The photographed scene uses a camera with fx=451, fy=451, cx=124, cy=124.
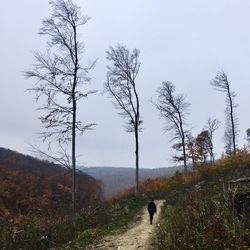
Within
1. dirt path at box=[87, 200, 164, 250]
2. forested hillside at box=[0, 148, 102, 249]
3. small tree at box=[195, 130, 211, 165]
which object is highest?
small tree at box=[195, 130, 211, 165]

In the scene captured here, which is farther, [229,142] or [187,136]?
[229,142]

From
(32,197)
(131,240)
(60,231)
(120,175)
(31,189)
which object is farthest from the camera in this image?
(120,175)

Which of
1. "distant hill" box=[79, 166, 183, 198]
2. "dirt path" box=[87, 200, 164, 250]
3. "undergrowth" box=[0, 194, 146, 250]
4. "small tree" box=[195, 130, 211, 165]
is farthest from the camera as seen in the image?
"distant hill" box=[79, 166, 183, 198]

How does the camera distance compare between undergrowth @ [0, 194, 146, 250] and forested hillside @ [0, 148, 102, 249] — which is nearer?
undergrowth @ [0, 194, 146, 250]

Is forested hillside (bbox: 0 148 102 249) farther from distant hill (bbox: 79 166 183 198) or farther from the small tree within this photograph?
distant hill (bbox: 79 166 183 198)

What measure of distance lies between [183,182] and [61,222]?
20.4 metres

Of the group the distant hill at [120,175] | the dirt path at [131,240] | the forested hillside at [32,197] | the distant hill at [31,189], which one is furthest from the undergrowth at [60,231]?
the distant hill at [120,175]

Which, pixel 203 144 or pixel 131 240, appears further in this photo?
pixel 203 144

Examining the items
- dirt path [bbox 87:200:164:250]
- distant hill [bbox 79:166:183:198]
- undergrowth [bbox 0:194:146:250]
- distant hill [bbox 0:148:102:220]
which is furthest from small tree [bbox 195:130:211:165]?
distant hill [bbox 79:166:183:198]

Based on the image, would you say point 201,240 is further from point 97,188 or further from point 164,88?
point 97,188

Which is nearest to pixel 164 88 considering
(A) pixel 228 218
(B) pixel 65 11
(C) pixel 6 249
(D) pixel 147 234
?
(B) pixel 65 11

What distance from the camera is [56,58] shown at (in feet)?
66.1

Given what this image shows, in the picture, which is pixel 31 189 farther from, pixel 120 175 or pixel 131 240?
pixel 120 175

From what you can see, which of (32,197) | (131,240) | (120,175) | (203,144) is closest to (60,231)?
(131,240)
